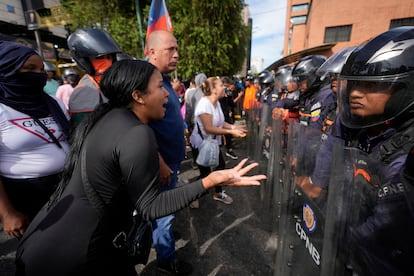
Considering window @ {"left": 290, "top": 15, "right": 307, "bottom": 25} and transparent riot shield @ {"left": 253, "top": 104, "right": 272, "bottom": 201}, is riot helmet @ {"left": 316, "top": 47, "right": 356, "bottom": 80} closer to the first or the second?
transparent riot shield @ {"left": 253, "top": 104, "right": 272, "bottom": 201}

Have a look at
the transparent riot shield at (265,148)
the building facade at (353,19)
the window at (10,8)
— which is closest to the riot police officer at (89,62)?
the transparent riot shield at (265,148)

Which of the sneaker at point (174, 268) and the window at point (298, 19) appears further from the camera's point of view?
the window at point (298, 19)

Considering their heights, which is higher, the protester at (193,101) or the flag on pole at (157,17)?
the flag on pole at (157,17)

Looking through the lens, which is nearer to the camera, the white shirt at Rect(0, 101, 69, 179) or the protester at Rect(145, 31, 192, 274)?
the white shirt at Rect(0, 101, 69, 179)

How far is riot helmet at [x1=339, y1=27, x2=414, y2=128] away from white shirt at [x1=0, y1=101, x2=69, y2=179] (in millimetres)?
2139

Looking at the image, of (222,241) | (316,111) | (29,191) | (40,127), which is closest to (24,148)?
(40,127)

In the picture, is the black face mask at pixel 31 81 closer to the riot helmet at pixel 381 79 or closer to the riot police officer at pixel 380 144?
the riot police officer at pixel 380 144

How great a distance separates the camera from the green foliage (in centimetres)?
1057

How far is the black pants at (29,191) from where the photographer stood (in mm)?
1587

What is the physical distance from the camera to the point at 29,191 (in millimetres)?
1633

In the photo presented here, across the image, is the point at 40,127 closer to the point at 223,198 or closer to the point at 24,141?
the point at 24,141

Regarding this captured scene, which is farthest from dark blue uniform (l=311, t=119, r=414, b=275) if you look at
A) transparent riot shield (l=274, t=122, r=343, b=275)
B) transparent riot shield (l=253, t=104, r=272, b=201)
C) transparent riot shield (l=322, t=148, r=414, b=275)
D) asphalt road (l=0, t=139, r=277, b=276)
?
transparent riot shield (l=253, t=104, r=272, b=201)

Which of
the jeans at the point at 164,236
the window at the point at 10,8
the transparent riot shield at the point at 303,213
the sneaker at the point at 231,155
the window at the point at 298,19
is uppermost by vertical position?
the window at the point at 298,19

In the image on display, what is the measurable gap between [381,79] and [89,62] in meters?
2.28
